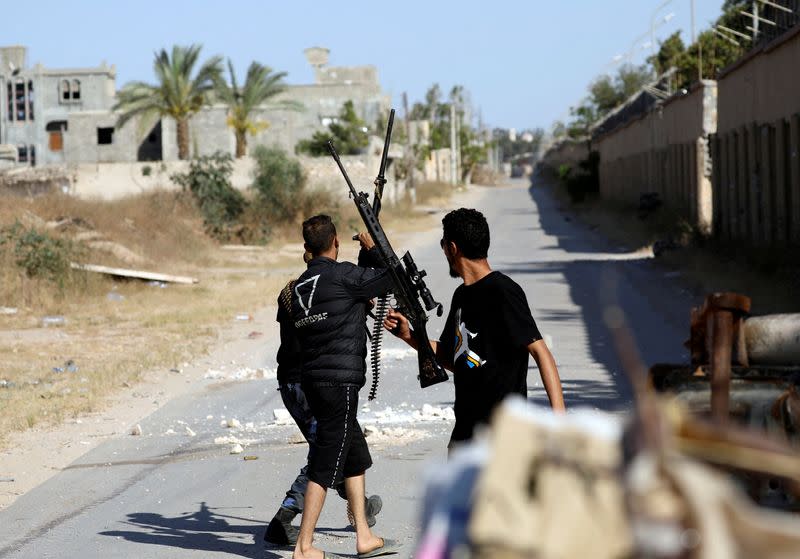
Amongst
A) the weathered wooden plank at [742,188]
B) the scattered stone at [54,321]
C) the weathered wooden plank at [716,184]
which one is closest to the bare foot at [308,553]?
the scattered stone at [54,321]

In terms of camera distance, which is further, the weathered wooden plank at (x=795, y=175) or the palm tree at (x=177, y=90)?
the palm tree at (x=177, y=90)

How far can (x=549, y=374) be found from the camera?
470 cm

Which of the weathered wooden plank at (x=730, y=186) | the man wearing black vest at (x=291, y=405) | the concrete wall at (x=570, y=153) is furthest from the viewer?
the concrete wall at (x=570, y=153)

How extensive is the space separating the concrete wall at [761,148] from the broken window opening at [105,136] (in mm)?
47761

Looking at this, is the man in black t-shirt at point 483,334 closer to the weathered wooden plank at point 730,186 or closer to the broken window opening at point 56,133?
the weathered wooden plank at point 730,186

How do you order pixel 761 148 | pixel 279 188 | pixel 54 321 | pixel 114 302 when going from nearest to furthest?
1. pixel 54 321
2. pixel 114 302
3. pixel 761 148
4. pixel 279 188

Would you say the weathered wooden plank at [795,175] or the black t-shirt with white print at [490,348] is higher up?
the weathered wooden plank at [795,175]

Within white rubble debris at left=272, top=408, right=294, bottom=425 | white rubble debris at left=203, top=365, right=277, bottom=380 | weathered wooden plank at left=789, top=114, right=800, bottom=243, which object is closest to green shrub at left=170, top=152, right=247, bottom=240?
weathered wooden plank at left=789, top=114, right=800, bottom=243

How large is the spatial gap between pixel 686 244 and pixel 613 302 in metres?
26.8

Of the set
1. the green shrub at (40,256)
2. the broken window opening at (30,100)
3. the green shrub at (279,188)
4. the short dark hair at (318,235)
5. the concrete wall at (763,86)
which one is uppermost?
the broken window opening at (30,100)

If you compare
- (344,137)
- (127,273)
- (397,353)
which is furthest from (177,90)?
(397,353)

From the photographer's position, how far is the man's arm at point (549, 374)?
183 inches

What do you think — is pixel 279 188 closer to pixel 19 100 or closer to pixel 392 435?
pixel 392 435

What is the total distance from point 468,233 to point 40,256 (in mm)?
17187
